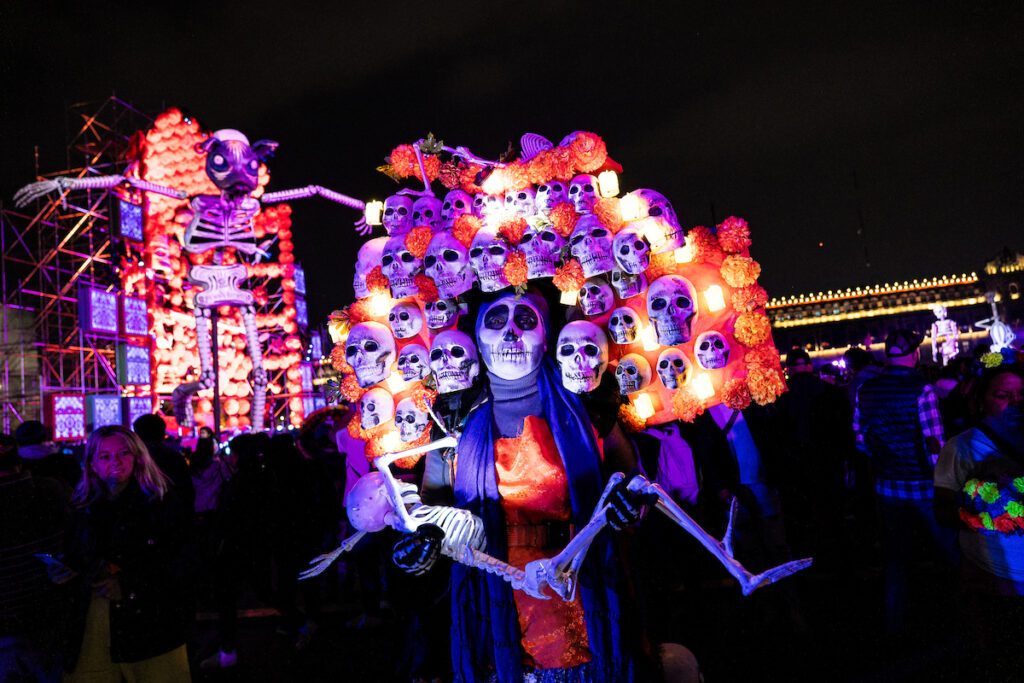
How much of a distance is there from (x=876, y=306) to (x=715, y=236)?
60.9 metres

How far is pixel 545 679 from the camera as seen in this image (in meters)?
3.13

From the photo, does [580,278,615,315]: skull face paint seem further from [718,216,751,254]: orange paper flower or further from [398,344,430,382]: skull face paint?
[398,344,430,382]: skull face paint

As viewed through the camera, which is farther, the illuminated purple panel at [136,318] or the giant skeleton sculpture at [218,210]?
the illuminated purple panel at [136,318]

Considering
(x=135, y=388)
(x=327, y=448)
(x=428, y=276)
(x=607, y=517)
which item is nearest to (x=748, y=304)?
(x=607, y=517)

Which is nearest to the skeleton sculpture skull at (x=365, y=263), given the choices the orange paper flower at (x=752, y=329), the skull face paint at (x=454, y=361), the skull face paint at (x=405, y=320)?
the skull face paint at (x=405, y=320)

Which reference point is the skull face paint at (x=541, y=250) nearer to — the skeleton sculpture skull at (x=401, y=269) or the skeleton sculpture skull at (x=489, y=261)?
the skeleton sculpture skull at (x=489, y=261)

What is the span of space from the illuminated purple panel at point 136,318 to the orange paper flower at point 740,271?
23.6 m

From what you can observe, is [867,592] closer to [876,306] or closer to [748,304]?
[748,304]

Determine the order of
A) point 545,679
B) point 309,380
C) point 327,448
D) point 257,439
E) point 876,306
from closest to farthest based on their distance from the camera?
1. point 545,679
2. point 257,439
3. point 327,448
4. point 309,380
5. point 876,306

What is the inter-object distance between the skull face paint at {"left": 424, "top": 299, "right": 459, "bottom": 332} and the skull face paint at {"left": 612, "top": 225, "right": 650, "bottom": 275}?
0.83 meters

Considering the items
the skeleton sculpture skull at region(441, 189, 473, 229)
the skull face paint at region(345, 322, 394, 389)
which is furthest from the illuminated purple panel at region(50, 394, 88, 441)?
the skeleton sculpture skull at region(441, 189, 473, 229)

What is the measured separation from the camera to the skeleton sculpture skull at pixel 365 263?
13.0 ft

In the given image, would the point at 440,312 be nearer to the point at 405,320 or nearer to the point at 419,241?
the point at 405,320

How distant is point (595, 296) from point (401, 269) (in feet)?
3.17
